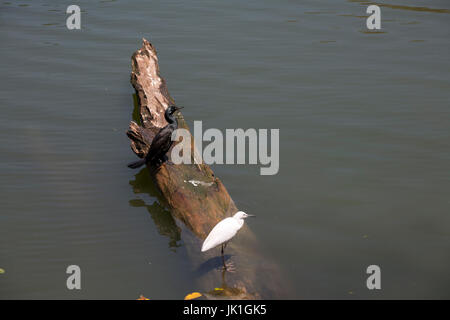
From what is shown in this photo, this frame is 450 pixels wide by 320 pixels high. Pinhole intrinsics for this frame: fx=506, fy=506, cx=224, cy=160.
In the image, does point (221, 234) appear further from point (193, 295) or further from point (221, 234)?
point (193, 295)

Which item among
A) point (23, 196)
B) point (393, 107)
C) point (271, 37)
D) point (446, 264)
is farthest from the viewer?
point (271, 37)

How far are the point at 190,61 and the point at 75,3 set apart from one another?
216 inches

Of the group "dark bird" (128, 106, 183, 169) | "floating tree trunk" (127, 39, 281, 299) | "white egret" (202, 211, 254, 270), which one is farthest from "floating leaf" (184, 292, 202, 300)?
"dark bird" (128, 106, 183, 169)

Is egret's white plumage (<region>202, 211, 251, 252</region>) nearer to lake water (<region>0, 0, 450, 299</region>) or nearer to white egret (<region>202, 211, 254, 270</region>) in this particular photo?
white egret (<region>202, 211, 254, 270</region>)

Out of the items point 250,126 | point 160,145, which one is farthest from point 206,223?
point 250,126

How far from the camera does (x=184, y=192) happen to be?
24.0 ft

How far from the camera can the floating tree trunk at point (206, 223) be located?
20.9ft

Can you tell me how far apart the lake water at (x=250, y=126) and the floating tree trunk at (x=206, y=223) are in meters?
0.27

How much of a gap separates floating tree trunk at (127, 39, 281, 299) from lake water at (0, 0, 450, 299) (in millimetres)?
270

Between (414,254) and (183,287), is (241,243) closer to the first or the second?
(183,287)

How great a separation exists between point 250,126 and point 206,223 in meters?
3.54

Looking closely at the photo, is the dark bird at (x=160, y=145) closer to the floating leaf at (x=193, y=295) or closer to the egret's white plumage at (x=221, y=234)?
the egret's white plumage at (x=221, y=234)

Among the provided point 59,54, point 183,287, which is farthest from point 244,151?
point 59,54

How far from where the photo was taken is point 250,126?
10102mm
